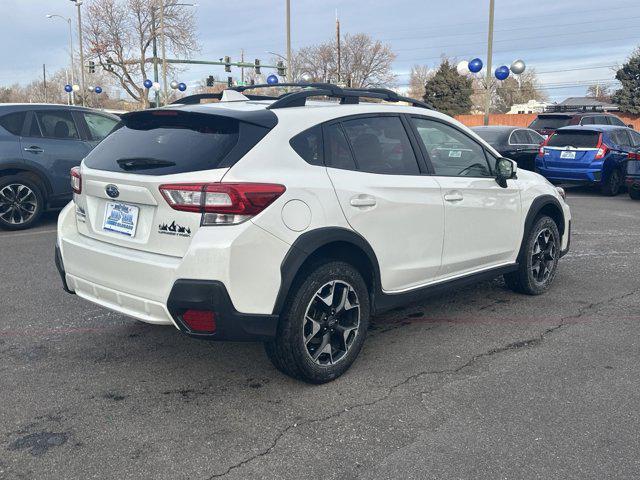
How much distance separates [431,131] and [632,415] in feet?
7.47

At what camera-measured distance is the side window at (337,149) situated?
12.1 feet

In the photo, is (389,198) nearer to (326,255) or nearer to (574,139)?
(326,255)

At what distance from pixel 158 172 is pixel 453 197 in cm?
209

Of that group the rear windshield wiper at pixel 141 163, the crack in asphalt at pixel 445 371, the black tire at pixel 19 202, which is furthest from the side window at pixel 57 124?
the crack in asphalt at pixel 445 371

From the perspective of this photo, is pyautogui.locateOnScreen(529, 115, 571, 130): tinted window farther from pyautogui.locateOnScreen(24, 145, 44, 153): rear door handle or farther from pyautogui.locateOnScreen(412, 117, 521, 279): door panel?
pyautogui.locateOnScreen(412, 117, 521, 279): door panel

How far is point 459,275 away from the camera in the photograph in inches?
181

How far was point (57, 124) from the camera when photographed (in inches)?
351

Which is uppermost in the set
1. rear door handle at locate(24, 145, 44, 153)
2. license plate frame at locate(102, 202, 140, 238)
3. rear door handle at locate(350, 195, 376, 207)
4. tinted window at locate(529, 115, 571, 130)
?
tinted window at locate(529, 115, 571, 130)

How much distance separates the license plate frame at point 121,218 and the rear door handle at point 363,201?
1.23 m

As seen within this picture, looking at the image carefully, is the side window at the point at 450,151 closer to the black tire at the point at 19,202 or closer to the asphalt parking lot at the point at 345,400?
the asphalt parking lot at the point at 345,400

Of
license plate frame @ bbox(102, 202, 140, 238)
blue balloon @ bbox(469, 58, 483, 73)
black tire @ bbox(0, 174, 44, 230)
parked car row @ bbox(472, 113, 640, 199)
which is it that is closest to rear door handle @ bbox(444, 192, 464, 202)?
license plate frame @ bbox(102, 202, 140, 238)

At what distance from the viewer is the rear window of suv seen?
10.9ft

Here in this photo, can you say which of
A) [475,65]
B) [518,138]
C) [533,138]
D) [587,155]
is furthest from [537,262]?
[475,65]

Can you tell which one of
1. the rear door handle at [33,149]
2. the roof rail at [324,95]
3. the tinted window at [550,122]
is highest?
the tinted window at [550,122]
